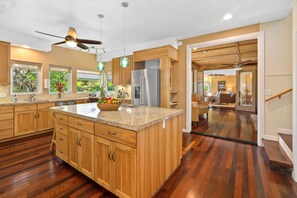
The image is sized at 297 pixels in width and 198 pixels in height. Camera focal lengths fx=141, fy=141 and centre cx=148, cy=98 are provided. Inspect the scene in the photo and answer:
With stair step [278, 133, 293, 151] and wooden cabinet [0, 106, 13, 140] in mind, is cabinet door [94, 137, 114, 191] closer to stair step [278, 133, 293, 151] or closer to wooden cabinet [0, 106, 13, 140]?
stair step [278, 133, 293, 151]

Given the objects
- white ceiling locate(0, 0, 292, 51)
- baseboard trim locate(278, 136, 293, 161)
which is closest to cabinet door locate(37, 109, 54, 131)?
white ceiling locate(0, 0, 292, 51)

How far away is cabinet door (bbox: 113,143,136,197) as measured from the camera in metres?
1.49

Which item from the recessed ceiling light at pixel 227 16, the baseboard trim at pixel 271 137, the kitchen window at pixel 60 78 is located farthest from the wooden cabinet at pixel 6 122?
the baseboard trim at pixel 271 137

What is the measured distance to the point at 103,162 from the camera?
69.8 inches

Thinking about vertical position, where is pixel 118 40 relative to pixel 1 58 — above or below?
above

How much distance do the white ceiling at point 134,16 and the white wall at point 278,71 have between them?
0.26m

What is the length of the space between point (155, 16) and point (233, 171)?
3407 mm

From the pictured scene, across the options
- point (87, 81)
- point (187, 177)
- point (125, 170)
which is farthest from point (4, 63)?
point (187, 177)

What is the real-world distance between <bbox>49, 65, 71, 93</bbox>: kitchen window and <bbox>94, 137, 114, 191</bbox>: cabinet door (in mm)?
4303

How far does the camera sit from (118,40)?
4.82 m

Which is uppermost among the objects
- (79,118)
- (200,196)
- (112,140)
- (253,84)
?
(253,84)

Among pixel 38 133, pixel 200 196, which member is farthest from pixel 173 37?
pixel 38 133

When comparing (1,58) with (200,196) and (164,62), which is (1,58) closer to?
(164,62)

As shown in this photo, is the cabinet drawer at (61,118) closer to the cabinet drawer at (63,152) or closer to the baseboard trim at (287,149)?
the cabinet drawer at (63,152)
